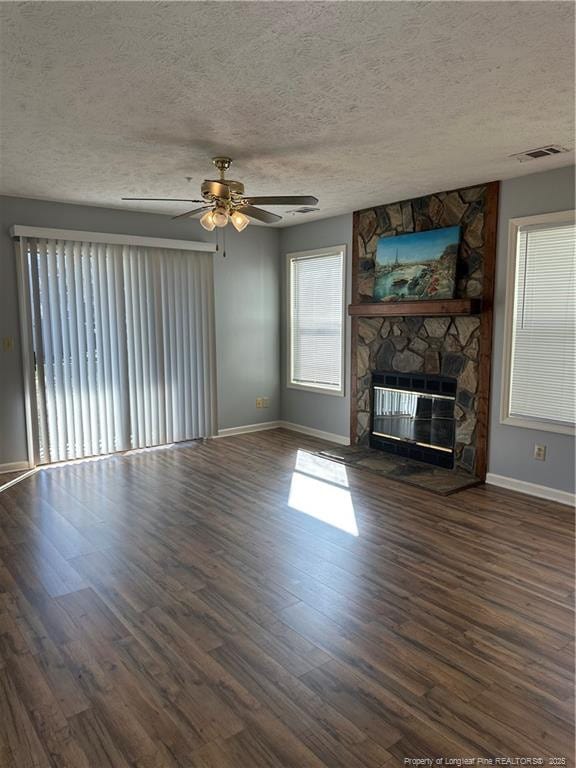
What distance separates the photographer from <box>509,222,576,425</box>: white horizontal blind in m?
3.95

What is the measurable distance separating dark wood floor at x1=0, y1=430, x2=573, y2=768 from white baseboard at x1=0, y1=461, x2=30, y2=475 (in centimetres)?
82

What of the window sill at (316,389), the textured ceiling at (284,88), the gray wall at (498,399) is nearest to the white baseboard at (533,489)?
the gray wall at (498,399)

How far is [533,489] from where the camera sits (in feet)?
13.9

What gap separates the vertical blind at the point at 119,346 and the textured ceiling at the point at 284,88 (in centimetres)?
125

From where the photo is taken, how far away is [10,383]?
4.90 m

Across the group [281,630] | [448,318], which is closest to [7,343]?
[281,630]

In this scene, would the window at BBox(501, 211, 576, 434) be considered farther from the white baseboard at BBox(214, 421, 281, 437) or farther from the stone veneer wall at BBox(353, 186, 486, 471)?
the white baseboard at BBox(214, 421, 281, 437)

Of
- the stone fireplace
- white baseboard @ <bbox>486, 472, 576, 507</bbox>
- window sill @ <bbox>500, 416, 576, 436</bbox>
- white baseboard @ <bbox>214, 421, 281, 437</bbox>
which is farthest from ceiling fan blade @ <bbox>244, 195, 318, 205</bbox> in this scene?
white baseboard @ <bbox>214, 421, 281, 437</bbox>

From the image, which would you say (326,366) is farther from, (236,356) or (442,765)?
(442,765)

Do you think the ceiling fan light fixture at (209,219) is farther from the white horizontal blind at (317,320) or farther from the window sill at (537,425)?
the window sill at (537,425)

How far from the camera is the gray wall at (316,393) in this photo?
19.1ft

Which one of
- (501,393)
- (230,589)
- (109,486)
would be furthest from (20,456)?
(501,393)

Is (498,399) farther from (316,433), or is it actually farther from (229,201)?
(229,201)

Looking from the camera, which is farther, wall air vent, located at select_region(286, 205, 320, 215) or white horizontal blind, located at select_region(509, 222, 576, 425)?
wall air vent, located at select_region(286, 205, 320, 215)
